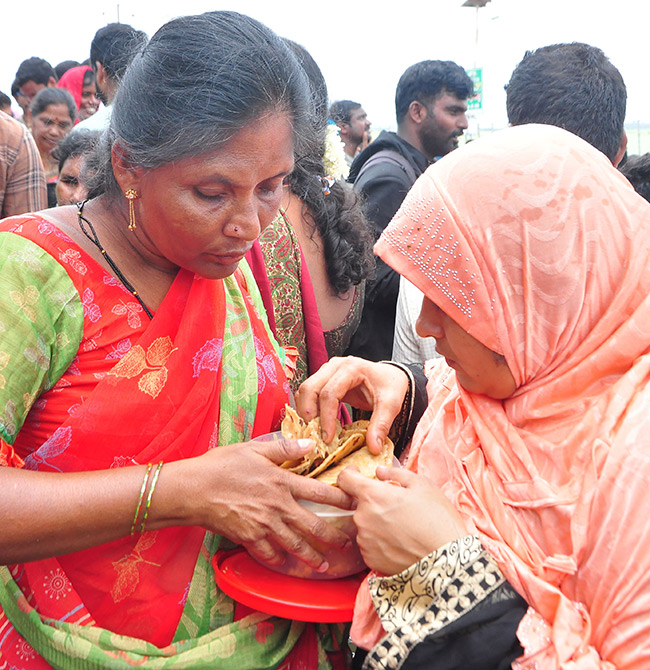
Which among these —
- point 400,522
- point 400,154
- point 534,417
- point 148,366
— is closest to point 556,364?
point 534,417

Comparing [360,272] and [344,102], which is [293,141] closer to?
[360,272]

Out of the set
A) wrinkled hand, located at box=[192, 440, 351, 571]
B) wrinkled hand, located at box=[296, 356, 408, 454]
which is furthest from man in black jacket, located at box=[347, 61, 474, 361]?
wrinkled hand, located at box=[192, 440, 351, 571]

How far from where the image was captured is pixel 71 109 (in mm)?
6336

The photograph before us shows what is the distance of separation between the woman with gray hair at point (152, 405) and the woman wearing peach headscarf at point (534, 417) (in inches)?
9.4

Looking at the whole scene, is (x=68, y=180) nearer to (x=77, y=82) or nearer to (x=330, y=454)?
(x=330, y=454)

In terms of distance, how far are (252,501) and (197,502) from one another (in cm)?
12

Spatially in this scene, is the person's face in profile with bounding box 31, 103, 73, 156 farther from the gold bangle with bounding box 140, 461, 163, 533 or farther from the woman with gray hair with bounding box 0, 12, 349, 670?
the gold bangle with bounding box 140, 461, 163, 533

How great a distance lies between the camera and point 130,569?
1.61 metres

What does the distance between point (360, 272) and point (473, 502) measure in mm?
1582

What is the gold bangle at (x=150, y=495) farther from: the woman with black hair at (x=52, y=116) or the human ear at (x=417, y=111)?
the woman with black hair at (x=52, y=116)

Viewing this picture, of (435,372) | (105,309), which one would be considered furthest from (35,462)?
(435,372)

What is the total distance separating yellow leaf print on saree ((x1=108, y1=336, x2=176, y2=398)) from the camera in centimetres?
163

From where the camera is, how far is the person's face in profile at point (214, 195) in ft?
5.21

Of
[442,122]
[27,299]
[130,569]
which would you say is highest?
[27,299]
